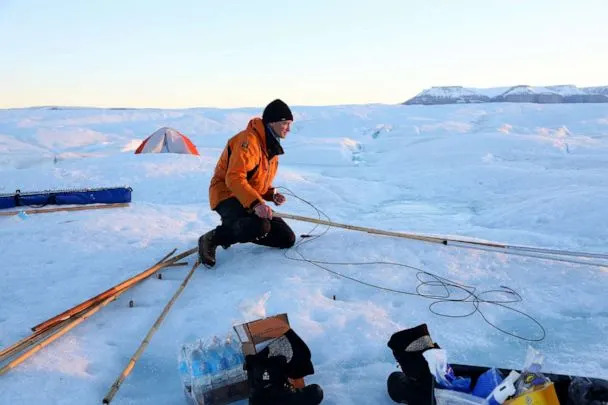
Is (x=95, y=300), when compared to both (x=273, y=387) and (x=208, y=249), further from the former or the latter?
(x=273, y=387)

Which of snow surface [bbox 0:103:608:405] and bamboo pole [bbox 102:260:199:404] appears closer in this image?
bamboo pole [bbox 102:260:199:404]

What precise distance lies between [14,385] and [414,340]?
1963mm

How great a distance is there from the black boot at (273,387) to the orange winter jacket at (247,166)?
1694 millimetres

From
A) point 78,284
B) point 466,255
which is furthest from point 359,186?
point 78,284

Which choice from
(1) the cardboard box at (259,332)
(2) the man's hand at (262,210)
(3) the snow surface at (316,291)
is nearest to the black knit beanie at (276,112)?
(2) the man's hand at (262,210)

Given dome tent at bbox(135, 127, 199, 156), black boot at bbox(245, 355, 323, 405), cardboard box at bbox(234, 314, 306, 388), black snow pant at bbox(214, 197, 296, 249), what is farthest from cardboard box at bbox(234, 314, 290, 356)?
dome tent at bbox(135, 127, 199, 156)

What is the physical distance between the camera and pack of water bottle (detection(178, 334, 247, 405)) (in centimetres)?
221

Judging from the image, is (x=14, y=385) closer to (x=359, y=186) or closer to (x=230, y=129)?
(x=359, y=186)

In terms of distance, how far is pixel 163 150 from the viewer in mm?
14977

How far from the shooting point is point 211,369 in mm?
2244

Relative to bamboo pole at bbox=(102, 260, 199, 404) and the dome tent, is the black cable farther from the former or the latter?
the dome tent

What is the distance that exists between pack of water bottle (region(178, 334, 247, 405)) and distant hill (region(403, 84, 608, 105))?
228 ft

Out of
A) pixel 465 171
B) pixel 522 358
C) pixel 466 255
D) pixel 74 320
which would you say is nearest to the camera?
pixel 522 358

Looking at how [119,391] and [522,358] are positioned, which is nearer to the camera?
[119,391]
